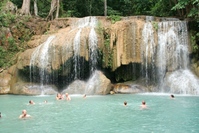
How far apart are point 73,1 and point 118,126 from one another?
2701 cm

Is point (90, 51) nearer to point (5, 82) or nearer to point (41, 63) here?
point (41, 63)

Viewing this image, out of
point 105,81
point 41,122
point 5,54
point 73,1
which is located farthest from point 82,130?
point 73,1

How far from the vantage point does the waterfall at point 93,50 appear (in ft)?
74.4

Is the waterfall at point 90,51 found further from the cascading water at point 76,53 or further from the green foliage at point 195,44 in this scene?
the green foliage at point 195,44

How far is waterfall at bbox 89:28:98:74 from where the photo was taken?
893 inches

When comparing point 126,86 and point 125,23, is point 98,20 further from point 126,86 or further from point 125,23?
point 126,86

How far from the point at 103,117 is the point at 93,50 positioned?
1045 centimetres

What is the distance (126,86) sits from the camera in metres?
22.5

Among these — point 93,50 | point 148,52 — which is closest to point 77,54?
point 93,50

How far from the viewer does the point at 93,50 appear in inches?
896

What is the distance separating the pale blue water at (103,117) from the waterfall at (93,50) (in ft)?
20.3

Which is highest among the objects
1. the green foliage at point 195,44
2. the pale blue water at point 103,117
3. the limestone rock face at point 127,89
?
the green foliage at point 195,44

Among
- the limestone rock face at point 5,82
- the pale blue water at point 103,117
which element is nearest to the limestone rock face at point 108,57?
the limestone rock face at point 5,82

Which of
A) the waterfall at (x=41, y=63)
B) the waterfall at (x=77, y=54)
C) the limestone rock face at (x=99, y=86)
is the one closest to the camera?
the limestone rock face at (x=99, y=86)
